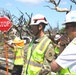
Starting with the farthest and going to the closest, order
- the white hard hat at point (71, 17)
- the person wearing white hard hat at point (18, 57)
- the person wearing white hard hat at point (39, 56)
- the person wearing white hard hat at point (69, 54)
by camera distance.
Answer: the person wearing white hard hat at point (18, 57) < the person wearing white hard hat at point (39, 56) < the white hard hat at point (71, 17) < the person wearing white hard hat at point (69, 54)

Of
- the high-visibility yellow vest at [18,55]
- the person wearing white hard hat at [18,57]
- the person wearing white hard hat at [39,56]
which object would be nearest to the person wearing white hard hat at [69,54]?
the person wearing white hard hat at [39,56]

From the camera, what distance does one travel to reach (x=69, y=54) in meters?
3.58

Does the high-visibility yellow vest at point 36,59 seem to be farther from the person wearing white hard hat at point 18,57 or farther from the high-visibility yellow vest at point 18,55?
the high-visibility yellow vest at point 18,55

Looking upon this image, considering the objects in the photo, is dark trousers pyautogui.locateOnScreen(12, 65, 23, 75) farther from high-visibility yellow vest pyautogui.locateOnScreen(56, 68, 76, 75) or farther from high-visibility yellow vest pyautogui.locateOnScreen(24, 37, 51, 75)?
high-visibility yellow vest pyautogui.locateOnScreen(56, 68, 76, 75)

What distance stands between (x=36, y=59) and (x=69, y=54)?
1.84 m

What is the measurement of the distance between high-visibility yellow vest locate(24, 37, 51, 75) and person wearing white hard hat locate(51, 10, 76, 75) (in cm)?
164

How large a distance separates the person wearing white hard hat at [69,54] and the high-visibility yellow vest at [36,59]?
1.64 meters

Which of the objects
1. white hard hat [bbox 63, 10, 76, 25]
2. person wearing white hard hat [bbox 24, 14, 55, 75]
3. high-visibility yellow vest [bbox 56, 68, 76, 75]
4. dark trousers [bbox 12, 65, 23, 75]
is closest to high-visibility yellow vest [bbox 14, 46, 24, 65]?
Answer: dark trousers [bbox 12, 65, 23, 75]

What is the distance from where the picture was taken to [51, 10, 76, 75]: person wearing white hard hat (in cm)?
359

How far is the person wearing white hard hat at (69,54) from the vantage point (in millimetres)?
3592

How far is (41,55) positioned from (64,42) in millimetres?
1244

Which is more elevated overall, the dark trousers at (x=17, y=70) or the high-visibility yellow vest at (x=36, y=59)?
the high-visibility yellow vest at (x=36, y=59)

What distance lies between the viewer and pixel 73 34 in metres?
3.65

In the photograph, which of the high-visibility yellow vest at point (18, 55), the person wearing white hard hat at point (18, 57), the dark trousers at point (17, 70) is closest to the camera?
the dark trousers at point (17, 70)
